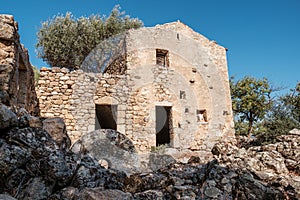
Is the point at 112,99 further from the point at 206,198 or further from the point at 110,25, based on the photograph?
the point at 110,25

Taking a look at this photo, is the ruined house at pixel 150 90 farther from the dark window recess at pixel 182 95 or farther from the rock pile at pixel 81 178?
the rock pile at pixel 81 178

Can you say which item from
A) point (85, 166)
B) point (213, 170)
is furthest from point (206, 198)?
point (85, 166)

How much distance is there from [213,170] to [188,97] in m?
7.07

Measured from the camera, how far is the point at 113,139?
484 cm

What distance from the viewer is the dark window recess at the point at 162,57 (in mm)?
11576

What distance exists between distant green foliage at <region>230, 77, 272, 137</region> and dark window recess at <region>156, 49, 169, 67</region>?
613 cm

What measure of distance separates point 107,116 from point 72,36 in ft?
24.0

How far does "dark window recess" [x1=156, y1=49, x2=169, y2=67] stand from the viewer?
38.0ft

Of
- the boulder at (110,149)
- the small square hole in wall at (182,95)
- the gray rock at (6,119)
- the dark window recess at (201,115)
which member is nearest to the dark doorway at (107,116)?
the small square hole in wall at (182,95)

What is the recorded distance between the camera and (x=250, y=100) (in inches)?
577

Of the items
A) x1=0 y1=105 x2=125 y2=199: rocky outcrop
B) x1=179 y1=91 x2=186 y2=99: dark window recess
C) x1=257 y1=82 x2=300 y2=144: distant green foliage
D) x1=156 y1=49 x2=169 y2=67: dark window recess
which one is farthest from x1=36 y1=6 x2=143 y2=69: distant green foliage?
x1=0 y1=105 x2=125 y2=199: rocky outcrop

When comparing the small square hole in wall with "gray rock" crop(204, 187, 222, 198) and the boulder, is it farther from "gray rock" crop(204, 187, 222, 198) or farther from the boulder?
"gray rock" crop(204, 187, 222, 198)

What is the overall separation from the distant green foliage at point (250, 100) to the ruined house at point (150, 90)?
2667 mm

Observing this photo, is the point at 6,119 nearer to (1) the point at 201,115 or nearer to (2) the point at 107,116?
(2) the point at 107,116
